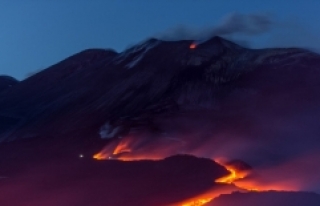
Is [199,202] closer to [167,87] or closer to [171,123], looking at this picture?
[171,123]

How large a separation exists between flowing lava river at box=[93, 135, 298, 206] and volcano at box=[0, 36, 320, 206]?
5 cm

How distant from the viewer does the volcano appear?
1977cm

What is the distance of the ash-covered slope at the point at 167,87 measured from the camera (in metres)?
26.9

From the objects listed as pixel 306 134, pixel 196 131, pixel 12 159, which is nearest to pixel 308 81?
pixel 306 134

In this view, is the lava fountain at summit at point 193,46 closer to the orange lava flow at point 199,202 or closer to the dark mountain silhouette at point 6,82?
the orange lava flow at point 199,202

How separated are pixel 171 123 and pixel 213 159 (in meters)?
4.36

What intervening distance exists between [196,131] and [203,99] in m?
2.71

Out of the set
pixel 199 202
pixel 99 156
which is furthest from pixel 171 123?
pixel 199 202

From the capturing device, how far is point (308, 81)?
27172 mm

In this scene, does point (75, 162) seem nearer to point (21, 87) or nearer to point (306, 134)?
point (306, 134)

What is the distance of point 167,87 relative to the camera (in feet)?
94.2

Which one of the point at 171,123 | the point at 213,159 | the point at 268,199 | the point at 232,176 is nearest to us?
the point at 268,199

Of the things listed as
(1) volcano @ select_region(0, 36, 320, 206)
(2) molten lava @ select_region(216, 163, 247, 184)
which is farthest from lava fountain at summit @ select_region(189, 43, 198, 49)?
(2) molten lava @ select_region(216, 163, 247, 184)

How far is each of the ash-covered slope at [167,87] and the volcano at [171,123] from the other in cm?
5
